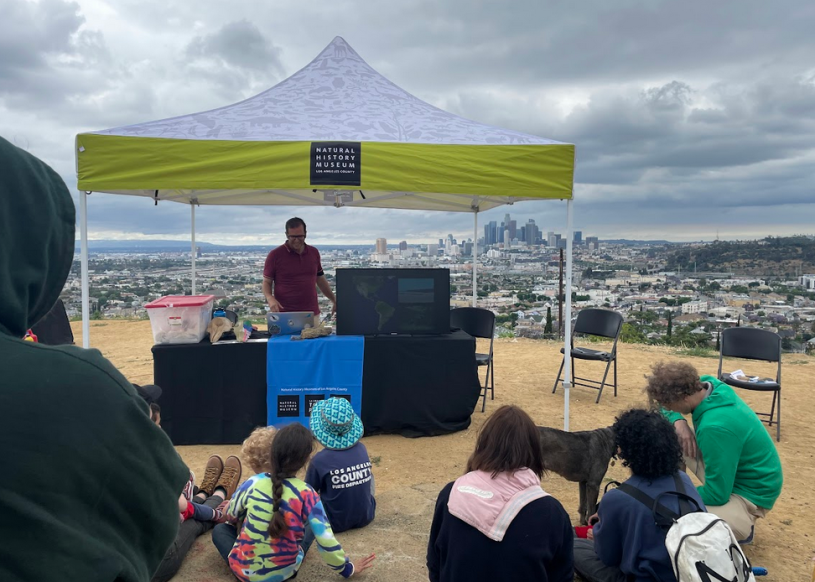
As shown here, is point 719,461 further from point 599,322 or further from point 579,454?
point 599,322

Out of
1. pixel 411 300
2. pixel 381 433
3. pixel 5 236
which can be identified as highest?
pixel 5 236

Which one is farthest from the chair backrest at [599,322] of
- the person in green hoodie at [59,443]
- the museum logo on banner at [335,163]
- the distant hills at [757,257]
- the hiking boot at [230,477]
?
the distant hills at [757,257]

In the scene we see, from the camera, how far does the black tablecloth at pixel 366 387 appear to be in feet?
15.4

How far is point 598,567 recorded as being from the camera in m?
2.58

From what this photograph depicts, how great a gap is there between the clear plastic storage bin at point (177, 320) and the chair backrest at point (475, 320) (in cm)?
285

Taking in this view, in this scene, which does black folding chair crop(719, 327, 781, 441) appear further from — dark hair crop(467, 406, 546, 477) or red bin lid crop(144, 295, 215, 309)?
red bin lid crop(144, 295, 215, 309)

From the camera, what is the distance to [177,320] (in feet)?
15.3

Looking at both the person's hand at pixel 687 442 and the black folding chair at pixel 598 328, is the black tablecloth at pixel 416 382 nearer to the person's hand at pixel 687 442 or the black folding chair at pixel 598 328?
the black folding chair at pixel 598 328

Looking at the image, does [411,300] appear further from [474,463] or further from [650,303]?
[650,303]

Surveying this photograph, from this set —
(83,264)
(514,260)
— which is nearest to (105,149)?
(83,264)

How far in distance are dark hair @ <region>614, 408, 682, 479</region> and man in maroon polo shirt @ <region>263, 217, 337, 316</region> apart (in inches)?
147

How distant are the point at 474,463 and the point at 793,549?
2.50 m

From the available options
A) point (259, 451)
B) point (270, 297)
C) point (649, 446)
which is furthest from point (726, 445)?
point (270, 297)

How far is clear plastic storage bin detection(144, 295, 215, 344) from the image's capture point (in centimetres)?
464
